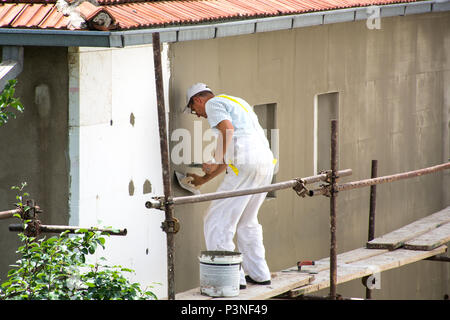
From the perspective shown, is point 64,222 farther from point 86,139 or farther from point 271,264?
point 271,264

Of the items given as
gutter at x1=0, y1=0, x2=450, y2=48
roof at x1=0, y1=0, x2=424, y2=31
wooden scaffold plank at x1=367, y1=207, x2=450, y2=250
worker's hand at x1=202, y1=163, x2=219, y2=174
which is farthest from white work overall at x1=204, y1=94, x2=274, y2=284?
wooden scaffold plank at x1=367, y1=207, x2=450, y2=250

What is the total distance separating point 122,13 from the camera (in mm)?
9164

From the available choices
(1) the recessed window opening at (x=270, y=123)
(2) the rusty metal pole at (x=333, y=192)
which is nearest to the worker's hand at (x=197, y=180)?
(2) the rusty metal pole at (x=333, y=192)

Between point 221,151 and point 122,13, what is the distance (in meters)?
1.37

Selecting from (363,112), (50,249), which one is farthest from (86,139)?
(363,112)

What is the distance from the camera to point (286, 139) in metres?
11.6

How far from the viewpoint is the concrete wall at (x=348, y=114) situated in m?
10.5

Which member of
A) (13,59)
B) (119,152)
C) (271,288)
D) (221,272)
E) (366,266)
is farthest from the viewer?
(366,266)

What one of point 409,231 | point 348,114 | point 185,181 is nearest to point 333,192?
point 185,181

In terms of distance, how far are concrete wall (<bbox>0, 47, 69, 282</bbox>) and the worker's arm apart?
4.08ft

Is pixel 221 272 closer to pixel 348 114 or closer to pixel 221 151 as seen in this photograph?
pixel 221 151

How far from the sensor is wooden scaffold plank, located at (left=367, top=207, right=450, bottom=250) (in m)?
12.3

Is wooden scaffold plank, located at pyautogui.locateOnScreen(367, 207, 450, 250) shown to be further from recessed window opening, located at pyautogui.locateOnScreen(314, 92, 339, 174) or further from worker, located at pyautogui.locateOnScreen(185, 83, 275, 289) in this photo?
worker, located at pyautogui.locateOnScreen(185, 83, 275, 289)
